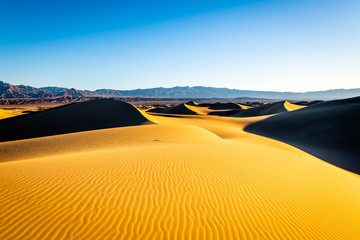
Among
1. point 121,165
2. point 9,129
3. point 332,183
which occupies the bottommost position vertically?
point 9,129

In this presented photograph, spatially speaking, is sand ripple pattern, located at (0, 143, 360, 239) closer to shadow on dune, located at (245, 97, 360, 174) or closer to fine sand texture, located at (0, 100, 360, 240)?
fine sand texture, located at (0, 100, 360, 240)

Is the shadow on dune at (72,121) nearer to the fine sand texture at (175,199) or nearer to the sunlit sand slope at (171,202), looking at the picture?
the fine sand texture at (175,199)

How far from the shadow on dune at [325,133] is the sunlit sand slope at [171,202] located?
969 centimetres

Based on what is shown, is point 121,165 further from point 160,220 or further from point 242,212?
point 242,212

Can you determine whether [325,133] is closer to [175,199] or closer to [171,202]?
[175,199]

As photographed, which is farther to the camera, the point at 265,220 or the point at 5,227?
the point at 265,220

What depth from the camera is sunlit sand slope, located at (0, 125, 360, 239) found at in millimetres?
3445

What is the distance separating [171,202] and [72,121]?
21.0 m

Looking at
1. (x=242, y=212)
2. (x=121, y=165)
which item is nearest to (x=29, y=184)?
(x=121, y=165)

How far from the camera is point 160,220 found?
3.71 metres

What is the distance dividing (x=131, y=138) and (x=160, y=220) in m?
10.3

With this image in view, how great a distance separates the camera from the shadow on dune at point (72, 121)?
19.5 metres

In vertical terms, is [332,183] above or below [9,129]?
above

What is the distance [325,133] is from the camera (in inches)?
800
